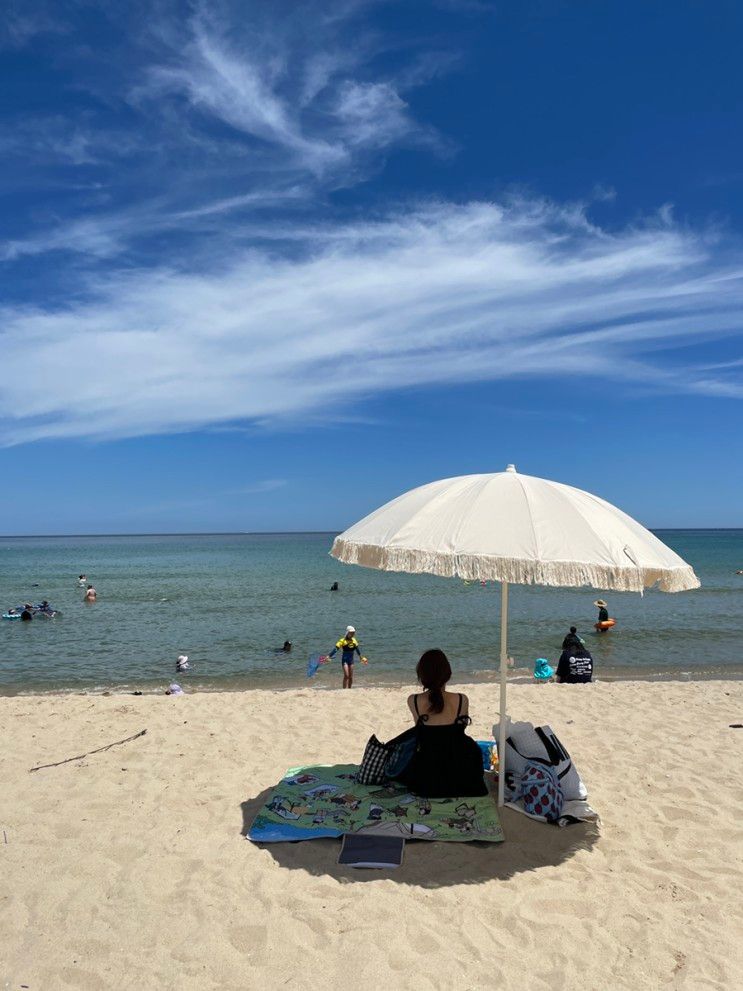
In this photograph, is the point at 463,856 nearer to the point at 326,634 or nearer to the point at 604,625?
the point at 326,634

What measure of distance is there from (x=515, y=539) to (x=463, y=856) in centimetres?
237

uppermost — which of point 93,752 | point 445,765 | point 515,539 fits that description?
point 515,539

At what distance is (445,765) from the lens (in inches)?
209

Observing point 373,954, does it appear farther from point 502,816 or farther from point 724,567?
point 724,567

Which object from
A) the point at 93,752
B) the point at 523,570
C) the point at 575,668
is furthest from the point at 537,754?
the point at 575,668

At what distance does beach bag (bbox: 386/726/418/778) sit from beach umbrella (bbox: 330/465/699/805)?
43.3 inches

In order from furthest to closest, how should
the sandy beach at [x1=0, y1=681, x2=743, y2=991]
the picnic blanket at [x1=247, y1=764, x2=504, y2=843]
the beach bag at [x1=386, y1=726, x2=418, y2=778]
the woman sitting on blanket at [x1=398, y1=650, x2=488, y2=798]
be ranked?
the beach bag at [x1=386, y1=726, x2=418, y2=778], the woman sitting on blanket at [x1=398, y1=650, x2=488, y2=798], the picnic blanket at [x1=247, y1=764, x2=504, y2=843], the sandy beach at [x1=0, y1=681, x2=743, y2=991]

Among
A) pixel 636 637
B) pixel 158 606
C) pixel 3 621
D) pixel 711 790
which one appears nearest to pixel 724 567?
pixel 636 637

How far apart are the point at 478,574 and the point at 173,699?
817 centimetres

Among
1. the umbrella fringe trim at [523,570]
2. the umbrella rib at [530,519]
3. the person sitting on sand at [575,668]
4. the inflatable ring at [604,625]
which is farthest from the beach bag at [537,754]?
the inflatable ring at [604,625]

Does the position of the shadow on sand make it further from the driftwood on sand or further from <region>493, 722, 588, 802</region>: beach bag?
the driftwood on sand

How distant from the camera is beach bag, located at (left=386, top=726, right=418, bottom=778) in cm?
542

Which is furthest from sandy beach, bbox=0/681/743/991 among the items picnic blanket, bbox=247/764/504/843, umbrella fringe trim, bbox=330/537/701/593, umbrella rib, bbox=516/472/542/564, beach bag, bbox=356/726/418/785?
umbrella rib, bbox=516/472/542/564

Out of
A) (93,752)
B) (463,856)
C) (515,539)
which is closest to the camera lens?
(515,539)
